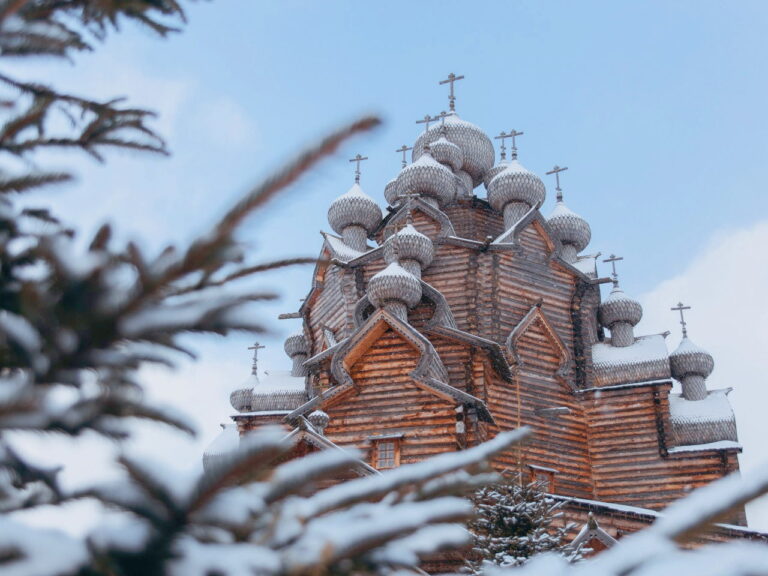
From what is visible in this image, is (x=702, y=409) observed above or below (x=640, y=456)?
above

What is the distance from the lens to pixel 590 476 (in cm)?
1638

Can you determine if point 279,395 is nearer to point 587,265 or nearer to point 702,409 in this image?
point 587,265

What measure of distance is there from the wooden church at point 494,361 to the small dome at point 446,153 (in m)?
0.04

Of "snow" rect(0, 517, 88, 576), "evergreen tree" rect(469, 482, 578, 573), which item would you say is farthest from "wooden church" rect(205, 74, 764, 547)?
"snow" rect(0, 517, 88, 576)

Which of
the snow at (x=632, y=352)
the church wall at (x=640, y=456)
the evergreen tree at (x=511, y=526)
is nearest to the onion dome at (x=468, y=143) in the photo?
the snow at (x=632, y=352)

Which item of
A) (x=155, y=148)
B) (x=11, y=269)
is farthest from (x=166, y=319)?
(x=155, y=148)

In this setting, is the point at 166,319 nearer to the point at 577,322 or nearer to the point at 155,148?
the point at 155,148

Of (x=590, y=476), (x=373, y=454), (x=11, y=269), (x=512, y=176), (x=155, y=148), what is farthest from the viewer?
(x=512, y=176)

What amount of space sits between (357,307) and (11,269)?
14513 millimetres

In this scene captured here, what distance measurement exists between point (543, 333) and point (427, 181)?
16.3 feet

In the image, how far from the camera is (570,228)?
68.0 feet

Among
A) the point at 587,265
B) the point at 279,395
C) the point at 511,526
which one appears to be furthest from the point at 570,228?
the point at 511,526

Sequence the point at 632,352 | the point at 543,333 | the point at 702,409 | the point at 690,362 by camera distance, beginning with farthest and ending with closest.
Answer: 1. the point at 690,362
2. the point at 632,352
3. the point at 702,409
4. the point at 543,333

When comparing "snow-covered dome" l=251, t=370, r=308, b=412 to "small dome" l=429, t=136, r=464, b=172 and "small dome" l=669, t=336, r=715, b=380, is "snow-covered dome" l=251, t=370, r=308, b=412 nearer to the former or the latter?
"small dome" l=429, t=136, r=464, b=172
